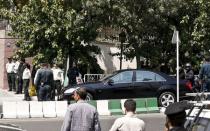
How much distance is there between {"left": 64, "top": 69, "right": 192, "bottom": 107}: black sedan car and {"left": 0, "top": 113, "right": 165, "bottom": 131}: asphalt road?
9.18 ft

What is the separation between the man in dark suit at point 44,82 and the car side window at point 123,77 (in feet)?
8.28

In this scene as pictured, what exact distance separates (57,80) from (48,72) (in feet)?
17.9

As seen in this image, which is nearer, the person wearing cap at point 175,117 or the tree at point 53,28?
the person wearing cap at point 175,117

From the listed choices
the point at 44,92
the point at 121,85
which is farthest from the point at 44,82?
the point at 121,85

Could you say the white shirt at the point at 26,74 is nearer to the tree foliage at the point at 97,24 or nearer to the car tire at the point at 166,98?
the tree foliage at the point at 97,24

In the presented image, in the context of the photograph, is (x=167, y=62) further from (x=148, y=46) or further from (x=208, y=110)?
(x=208, y=110)

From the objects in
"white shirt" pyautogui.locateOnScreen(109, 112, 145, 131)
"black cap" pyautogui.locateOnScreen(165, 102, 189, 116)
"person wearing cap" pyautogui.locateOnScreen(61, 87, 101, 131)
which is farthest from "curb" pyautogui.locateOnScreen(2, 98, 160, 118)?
"black cap" pyautogui.locateOnScreen(165, 102, 189, 116)

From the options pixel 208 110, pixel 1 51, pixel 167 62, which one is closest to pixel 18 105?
pixel 208 110

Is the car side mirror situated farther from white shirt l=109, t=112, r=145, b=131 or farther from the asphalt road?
white shirt l=109, t=112, r=145, b=131

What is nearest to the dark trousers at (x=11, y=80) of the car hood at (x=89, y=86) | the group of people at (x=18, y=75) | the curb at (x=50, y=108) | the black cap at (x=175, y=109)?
the group of people at (x=18, y=75)

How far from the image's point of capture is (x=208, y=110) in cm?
612

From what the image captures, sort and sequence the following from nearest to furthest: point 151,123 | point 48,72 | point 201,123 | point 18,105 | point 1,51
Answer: point 201,123 < point 151,123 < point 18,105 < point 48,72 < point 1,51

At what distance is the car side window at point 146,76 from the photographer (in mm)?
22906

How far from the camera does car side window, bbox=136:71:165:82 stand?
2291 centimetres
